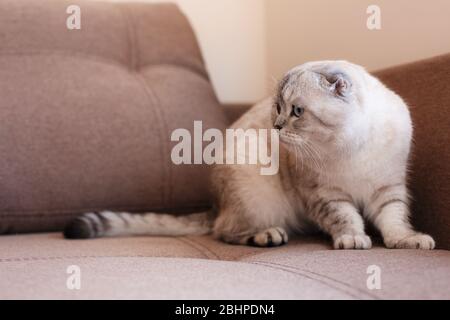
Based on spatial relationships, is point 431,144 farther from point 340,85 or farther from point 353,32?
point 353,32

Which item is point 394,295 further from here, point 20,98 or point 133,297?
point 20,98

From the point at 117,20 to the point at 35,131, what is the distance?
658mm

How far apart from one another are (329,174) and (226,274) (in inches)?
24.4

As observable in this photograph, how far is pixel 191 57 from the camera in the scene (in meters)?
2.29

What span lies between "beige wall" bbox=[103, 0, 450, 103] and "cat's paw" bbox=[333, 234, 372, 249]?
0.71m

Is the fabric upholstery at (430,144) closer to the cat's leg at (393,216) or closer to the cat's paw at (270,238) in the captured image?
the cat's leg at (393,216)

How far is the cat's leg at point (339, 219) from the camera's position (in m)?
1.44

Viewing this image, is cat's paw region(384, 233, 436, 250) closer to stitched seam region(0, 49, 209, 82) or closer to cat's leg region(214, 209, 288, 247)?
cat's leg region(214, 209, 288, 247)

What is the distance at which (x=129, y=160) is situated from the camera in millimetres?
1910

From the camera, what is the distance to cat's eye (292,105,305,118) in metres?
1.52

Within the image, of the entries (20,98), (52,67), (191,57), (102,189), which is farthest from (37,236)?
(191,57)

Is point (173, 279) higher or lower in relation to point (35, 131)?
lower

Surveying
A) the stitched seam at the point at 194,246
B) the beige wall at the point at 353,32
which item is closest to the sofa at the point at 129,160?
the stitched seam at the point at 194,246

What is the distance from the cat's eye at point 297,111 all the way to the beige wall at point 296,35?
1.28ft
